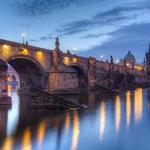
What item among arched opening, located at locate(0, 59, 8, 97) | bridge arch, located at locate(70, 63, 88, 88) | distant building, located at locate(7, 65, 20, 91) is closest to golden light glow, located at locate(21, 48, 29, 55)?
arched opening, located at locate(0, 59, 8, 97)

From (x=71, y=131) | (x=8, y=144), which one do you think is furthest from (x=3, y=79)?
(x=8, y=144)

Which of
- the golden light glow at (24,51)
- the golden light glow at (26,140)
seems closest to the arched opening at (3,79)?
the golden light glow at (26,140)

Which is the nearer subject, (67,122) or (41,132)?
(41,132)

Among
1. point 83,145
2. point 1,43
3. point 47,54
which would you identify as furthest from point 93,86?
point 83,145

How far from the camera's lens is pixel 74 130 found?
3162cm

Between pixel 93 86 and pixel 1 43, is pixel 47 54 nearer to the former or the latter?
pixel 1 43

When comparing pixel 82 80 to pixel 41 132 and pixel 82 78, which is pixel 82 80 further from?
pixel 41 132

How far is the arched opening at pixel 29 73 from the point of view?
236 feet

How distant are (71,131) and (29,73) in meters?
47.8

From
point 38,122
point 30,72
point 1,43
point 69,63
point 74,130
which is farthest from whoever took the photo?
point 69,63

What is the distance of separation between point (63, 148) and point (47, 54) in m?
54.2

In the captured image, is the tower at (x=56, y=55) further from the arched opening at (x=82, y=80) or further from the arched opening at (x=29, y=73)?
the arched opening at (x=82, y=80)

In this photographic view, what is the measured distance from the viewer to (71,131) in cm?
3114

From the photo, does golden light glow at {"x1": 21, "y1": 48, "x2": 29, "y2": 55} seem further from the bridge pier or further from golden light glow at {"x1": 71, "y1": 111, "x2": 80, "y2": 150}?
golden light glow at {"x1": 71, "y1": 111, "x2": 80, "y2": 150}
